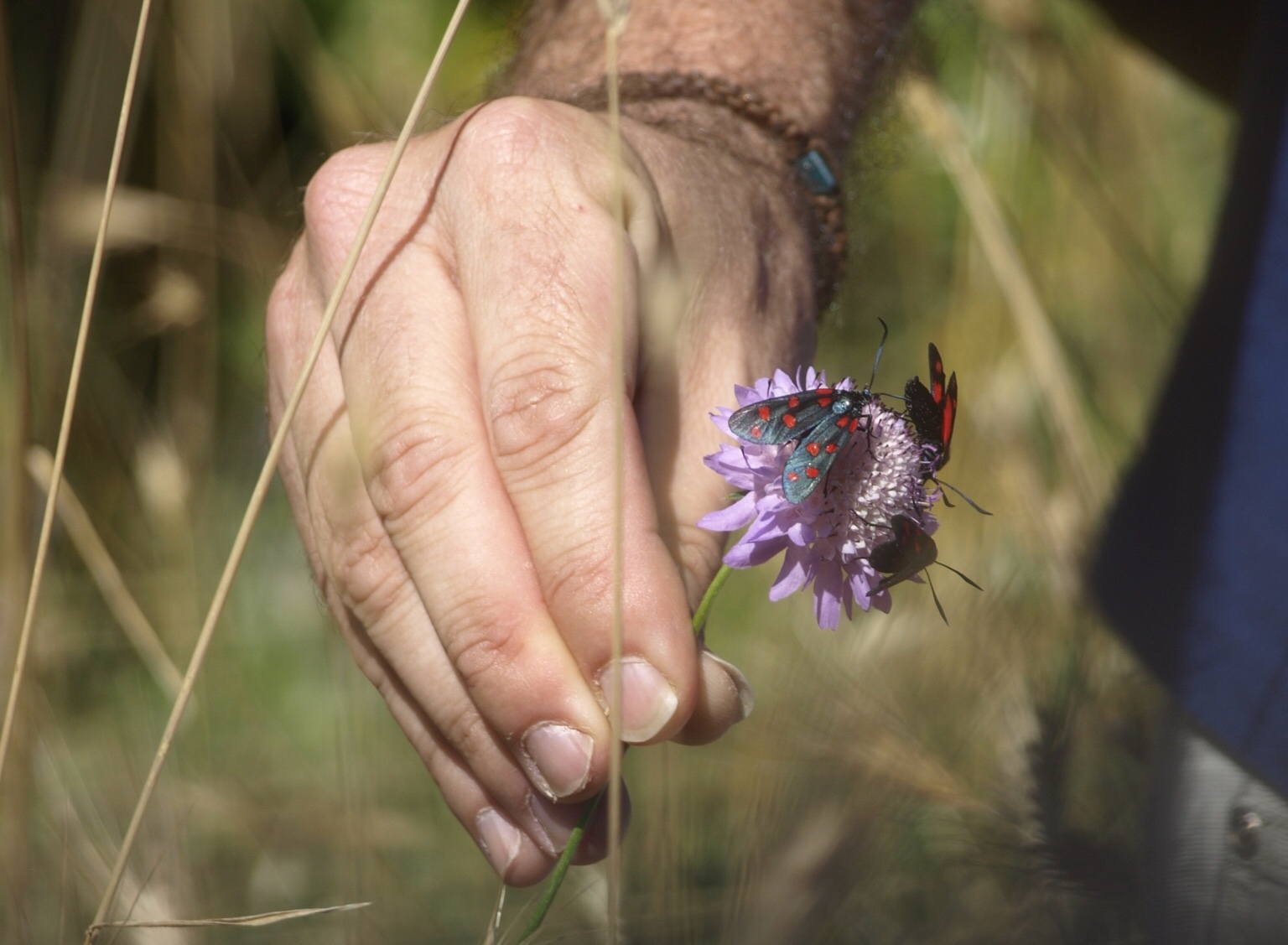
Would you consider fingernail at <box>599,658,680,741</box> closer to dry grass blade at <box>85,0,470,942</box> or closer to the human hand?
the human hand

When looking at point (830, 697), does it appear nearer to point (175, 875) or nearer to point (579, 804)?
point (579, 804)

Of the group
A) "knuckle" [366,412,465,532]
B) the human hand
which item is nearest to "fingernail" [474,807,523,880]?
the human hand

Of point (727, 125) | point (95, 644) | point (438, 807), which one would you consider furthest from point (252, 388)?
point (727, 125)

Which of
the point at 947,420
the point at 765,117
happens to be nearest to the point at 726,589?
the point at 765,117

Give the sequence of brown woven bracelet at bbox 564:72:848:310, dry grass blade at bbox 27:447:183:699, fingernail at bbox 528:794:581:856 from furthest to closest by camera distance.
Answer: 1. brown woven bracelet at bbox 564:72:848:310
2. dry grass blade at bbox 27:447:183:699
3. fingernail at bbox 528:794:581:856

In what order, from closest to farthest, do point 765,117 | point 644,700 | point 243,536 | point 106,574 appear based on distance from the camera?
1. point 243,536
2. point 644,700
3. point 106,574
4. point 765,117

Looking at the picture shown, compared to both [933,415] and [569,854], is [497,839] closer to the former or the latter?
[569,854]
